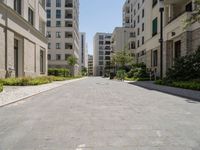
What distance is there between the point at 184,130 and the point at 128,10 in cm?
8561

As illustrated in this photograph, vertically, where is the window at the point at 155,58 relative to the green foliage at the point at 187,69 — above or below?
above

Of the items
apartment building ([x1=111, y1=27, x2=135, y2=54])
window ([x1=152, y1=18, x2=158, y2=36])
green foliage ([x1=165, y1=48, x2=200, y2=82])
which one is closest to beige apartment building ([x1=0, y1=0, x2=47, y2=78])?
green foliage ([x1=165, y1=48, x2=200, y2=82])

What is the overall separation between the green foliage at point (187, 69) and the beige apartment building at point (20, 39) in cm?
1441

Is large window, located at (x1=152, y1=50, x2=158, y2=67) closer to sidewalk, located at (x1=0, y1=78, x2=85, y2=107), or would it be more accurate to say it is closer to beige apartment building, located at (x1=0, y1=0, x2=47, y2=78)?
beige apartment building, located at (x1=0, y1=0, x2=47, y2=78)

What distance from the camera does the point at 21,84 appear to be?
22.3 metres

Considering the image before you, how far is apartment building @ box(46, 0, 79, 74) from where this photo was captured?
77.9 meters

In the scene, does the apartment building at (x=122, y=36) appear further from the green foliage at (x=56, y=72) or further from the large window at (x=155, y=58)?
the large window at (x=155, y=58)

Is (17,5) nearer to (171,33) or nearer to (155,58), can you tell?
(171,33)

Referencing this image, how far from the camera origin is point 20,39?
2903 centimetres

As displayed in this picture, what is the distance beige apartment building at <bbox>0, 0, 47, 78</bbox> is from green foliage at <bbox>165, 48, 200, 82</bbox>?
1441 cm

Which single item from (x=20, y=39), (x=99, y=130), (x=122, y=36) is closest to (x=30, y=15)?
(x=20, y=39)

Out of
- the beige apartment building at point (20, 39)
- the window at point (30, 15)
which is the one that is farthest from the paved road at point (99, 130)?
the window at point (30, 15)

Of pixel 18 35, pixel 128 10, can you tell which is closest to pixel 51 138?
pixel 18 35

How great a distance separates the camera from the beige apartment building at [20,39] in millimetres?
23266
